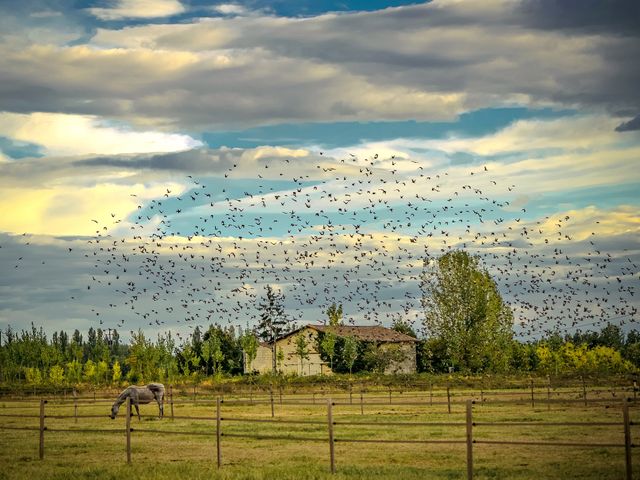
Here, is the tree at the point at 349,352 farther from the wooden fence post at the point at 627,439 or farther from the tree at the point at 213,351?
the wooden fence post at the point at 627,439

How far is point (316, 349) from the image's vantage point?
116938 millimetres

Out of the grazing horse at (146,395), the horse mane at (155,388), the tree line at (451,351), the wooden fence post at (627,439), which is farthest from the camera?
the tree line at (451,351)

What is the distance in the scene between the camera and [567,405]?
5159 centimetres

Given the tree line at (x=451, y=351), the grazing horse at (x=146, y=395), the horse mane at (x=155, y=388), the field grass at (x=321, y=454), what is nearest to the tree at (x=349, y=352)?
the tree line at (x=451, y=351)

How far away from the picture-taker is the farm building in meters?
117

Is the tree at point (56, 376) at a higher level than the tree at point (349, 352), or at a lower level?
lower

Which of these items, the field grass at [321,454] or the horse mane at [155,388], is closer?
the field grass at [321,454]

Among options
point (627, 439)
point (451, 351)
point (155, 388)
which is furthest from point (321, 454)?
point (451, 351)

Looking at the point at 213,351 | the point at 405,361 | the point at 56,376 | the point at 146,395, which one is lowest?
the point at 56,376

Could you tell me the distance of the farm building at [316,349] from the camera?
384 feet

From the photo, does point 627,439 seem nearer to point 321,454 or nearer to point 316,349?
point 321,454

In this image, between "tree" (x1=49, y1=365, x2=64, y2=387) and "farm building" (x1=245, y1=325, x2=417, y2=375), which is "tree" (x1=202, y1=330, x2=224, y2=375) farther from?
"tree" (x1=49, y1=365, x2=64, y2=387)

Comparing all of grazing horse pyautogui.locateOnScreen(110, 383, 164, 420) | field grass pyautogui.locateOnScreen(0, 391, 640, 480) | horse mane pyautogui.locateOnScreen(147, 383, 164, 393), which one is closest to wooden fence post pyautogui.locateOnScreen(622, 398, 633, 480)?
field grass pyautogui.locateOnScreen(0, 391, 640, 480)

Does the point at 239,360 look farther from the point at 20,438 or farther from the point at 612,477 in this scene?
the point at 612,477
